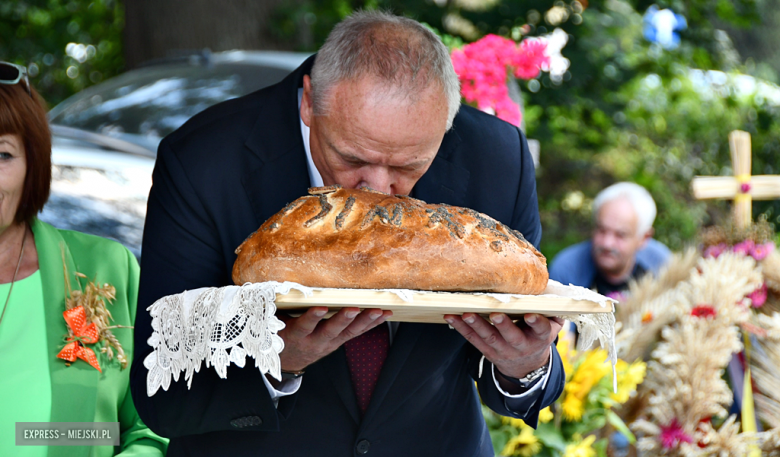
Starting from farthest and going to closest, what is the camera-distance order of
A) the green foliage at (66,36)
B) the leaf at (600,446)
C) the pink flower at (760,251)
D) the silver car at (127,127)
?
the green foliage at (66,36) → the pink flower at (760,251) → the silver car at (127,127) → the leaf at (600,446)

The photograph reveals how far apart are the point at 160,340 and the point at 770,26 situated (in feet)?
94.7

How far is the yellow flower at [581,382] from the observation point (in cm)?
348

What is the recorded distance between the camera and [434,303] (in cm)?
153

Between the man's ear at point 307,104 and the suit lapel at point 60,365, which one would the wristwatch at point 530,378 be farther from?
the suit lapel at point 60,365

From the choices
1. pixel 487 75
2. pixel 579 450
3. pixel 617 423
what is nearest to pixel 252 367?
pixel 579 450

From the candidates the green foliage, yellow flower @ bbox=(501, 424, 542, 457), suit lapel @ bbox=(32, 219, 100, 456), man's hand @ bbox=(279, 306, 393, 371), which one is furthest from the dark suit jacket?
the green foliage

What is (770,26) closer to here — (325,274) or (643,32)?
(643,32)

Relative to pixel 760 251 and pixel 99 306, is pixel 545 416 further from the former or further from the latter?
pixel 99 306

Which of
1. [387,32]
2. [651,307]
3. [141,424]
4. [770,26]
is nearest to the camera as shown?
[387,32]

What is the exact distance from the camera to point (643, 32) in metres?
8.39

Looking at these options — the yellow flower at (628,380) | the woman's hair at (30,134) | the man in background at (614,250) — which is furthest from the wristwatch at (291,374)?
the man in background at (614,250)

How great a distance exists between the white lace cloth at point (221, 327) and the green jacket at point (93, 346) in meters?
0.84

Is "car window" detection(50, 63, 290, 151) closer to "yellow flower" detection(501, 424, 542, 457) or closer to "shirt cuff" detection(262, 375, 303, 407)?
"yellow flower" detection(501, 424, 542, 457)

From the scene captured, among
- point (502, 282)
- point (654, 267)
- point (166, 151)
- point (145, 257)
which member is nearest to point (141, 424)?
point (145, 257)
